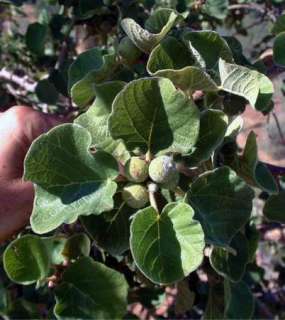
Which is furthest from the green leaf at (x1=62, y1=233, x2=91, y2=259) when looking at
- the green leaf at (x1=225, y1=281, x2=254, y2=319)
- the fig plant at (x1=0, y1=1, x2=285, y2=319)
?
the green leaf at (x1=225, y1=281, x2=254, y2=319)

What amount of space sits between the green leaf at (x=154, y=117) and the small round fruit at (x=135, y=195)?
0.22 ft

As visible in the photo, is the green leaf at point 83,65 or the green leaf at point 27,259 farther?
the green leaf at point 83,65

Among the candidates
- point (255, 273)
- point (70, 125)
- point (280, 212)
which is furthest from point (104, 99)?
point (255, 273)

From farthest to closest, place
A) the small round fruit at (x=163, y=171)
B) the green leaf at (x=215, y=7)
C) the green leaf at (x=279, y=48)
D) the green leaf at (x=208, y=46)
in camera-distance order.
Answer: the green leaf at (x=215, y=7) < the green leaf at (x=279, y=48) < the green leaf at (x=208, y=46) < the small round fruit at (x=163, y=171)

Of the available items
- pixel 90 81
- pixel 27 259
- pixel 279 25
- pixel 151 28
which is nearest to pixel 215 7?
pixel 279 25

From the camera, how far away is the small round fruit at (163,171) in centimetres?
78

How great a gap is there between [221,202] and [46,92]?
0.88 metres

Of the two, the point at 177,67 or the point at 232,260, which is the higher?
the point at 177,67

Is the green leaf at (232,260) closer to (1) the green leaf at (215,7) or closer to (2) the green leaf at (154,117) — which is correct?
(2) the green leaf at (154,117)

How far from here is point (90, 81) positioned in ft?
3.05

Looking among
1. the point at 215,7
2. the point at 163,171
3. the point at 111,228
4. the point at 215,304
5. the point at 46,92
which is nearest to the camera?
the point at 163,171

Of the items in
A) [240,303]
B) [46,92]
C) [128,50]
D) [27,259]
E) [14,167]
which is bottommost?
[240,303]

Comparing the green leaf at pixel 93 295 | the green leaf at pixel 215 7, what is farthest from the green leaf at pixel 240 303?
the green leaf at pixel 215 7

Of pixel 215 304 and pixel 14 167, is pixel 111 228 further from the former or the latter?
pixel 215 304
